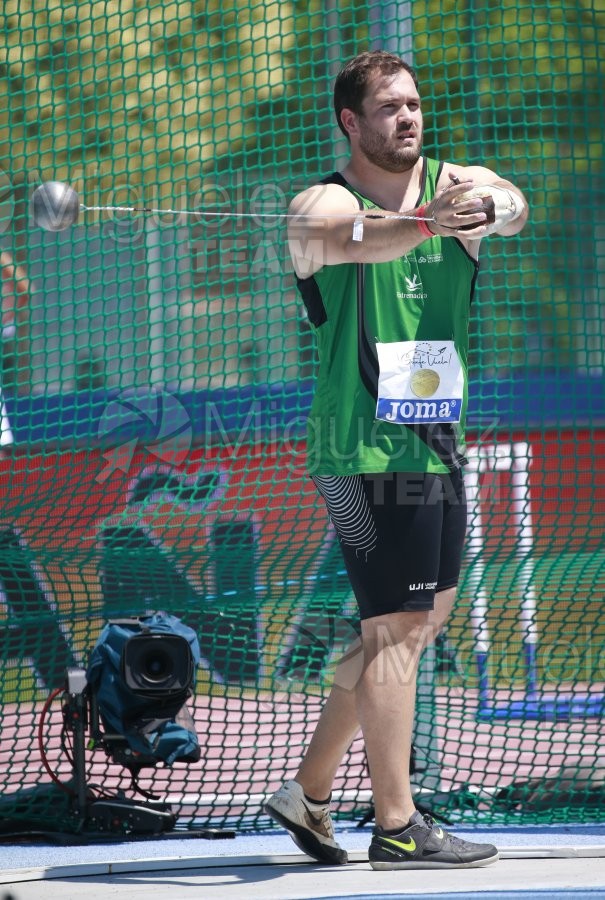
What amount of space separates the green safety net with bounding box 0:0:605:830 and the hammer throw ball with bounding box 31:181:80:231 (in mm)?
1030

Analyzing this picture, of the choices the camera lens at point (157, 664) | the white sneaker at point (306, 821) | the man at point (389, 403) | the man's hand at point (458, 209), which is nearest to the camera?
the man's hand at point (458, 209)

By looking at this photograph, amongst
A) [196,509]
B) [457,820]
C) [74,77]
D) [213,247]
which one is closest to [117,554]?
[196,509]

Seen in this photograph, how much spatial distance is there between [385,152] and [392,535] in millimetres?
870

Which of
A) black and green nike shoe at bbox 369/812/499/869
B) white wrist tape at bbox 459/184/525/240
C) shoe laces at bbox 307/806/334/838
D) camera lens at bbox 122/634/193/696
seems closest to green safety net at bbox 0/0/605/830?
camera lens at bbox 122/634/193/696

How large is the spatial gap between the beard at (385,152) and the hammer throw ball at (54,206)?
68 centimetres

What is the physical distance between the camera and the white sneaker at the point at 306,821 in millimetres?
2834

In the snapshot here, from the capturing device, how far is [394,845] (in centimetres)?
269

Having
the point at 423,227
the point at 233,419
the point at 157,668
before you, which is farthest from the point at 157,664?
the point at 423,227

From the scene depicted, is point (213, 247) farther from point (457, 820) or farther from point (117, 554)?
point (457, 820)

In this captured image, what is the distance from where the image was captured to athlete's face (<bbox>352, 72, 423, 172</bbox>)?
271 centimetres

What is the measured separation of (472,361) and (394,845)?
9.03 feet

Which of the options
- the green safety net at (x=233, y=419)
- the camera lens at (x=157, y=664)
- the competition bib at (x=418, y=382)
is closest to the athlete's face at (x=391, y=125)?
the competition bib at (x=418, y=382)

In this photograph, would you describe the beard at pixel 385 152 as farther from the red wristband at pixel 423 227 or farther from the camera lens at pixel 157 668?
the camera lens at pixel 157 668

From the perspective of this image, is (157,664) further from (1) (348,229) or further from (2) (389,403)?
(1) (348,229)
